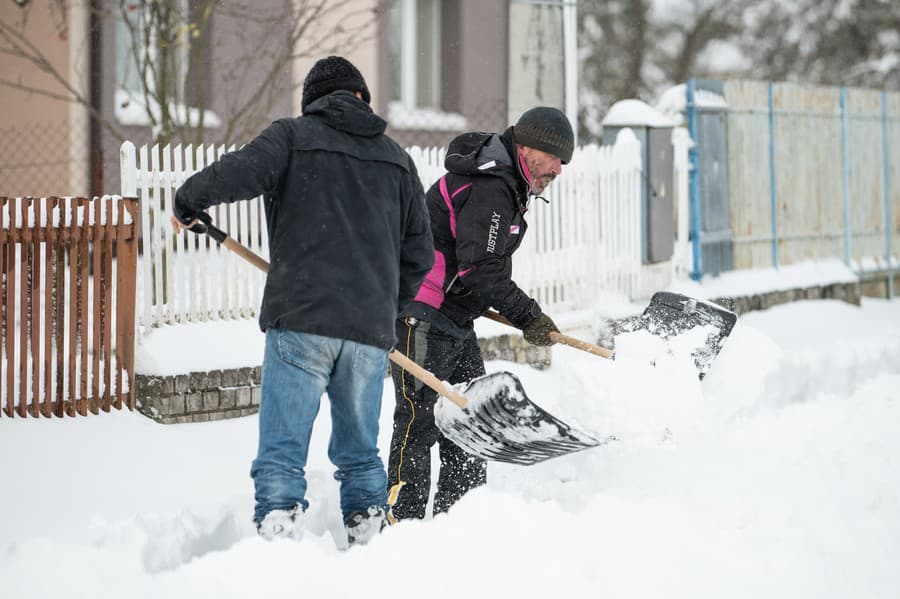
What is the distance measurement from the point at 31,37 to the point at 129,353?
16.1 feet

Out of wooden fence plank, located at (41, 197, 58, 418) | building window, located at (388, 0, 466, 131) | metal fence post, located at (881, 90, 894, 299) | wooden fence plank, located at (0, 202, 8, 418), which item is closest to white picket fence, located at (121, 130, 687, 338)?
wooden fence plank, located at (41, 197, 58, 418)

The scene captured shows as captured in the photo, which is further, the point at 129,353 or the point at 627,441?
the point at 129,353

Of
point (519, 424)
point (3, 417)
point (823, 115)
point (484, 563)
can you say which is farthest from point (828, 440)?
point (823, 115)

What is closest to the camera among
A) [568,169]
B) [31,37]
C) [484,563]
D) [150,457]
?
A: [484,563]

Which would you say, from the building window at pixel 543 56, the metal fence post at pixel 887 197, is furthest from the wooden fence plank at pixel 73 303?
the metal fence post at pixel 887 197

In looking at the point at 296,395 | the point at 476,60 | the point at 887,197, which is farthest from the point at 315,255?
the point at 887,197

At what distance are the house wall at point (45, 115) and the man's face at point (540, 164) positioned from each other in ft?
20.1

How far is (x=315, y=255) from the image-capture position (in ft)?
12.3

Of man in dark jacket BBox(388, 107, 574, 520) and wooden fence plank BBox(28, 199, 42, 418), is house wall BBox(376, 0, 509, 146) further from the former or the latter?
man in dark jacket BBox(388, 107, 574, 520)

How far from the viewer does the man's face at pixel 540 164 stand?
14.7ft

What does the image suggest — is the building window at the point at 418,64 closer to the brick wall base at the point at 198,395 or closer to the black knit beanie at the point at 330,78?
the brick wall base at the point at 198,395

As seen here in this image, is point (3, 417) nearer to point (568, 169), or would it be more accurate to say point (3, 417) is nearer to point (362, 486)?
point (362, 486)

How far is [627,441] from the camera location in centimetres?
484

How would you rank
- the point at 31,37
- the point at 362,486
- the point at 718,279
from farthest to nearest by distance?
1. the point at 718,279
2. the point at 31,37
3. the point at 362,486
